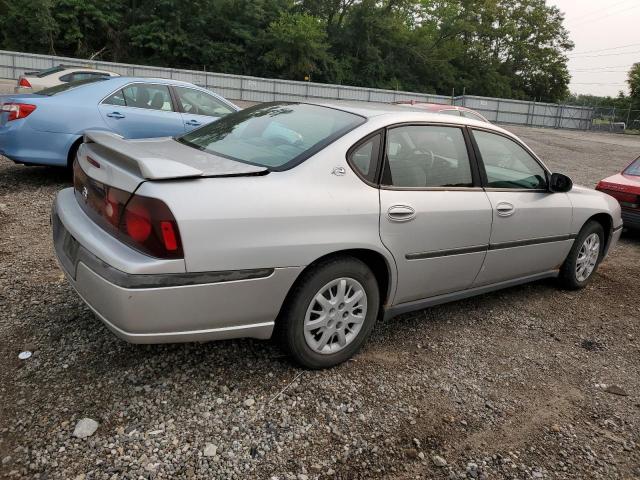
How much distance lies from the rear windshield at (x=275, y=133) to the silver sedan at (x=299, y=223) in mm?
16

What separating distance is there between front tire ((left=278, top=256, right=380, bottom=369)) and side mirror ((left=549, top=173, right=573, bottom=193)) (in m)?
1.96

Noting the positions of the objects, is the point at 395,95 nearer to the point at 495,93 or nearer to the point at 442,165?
the point at 495,93

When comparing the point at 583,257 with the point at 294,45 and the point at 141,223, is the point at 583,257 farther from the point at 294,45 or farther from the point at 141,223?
the point at 294,45

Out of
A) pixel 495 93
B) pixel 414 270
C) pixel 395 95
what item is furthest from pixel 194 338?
pixel 495 93

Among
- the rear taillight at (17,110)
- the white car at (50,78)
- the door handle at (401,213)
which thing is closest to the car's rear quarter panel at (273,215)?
the door handle at (401,213)

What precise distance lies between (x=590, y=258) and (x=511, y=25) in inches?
2454

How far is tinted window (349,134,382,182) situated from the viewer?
3006mm

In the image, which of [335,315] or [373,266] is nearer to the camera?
[335,315]

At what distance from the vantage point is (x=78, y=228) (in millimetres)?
2742

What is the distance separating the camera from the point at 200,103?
737 centimetres

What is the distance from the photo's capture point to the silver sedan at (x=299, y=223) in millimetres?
2418

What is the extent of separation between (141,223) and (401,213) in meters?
1.48

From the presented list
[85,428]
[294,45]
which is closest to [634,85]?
[294,45]

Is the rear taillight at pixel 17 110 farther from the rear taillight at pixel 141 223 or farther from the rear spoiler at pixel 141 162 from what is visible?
the rear taillight at pixel 141 223
